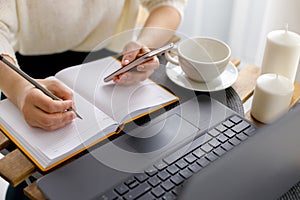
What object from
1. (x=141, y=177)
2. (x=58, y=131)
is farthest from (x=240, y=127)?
(x=58, y=131)

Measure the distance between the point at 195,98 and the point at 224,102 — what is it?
0.20 ft

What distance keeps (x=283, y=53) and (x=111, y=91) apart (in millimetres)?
366

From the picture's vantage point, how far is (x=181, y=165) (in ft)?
2.37

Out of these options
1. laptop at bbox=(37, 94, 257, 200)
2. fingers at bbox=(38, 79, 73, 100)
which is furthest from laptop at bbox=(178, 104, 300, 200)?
fingers at bbox=(38, 79, 73, 100)

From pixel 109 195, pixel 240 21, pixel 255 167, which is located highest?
pixel 255 167

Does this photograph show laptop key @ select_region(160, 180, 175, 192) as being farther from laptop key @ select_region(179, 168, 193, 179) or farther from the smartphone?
the smartphone

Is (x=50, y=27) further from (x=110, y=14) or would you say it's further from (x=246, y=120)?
(x=246, y=120)

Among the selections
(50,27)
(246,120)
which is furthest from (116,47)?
(246,120)

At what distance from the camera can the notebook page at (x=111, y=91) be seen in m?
0.84

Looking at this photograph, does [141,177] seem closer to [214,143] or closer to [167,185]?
[167,185]

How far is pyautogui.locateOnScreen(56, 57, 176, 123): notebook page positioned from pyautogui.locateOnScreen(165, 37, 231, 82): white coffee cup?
71mm

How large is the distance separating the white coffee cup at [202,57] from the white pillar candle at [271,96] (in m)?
0.10

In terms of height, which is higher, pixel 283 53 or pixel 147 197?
pixel 283 53

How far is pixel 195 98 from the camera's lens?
890 mm
